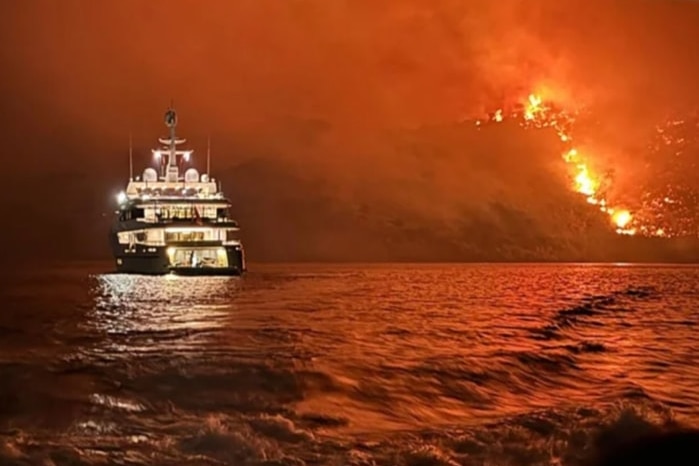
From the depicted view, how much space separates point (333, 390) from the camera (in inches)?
302

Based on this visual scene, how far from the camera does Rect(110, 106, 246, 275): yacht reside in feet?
131

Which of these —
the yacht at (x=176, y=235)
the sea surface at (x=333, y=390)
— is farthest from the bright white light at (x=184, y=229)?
the sea surface at (x=333, y=390)

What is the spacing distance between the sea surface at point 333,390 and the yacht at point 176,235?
24.0 m

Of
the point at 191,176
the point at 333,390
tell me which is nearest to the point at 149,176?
the point at 191,176

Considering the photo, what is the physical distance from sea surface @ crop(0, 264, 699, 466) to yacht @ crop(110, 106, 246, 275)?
24.0 meters

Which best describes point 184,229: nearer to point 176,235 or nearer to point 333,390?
point 176,235

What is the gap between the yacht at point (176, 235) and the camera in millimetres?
40062

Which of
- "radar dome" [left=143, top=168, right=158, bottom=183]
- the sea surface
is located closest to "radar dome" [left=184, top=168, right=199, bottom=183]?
"radar dome" [left=143, top=168, right=158, bottom=183]

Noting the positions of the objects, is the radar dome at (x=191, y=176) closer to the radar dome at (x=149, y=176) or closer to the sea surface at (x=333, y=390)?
the radar dome at (x=149, y=176)

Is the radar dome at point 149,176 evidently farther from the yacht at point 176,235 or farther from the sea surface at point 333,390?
the sea surface at point 333,390

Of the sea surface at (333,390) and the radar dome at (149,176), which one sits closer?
the sea surface at (333,390)

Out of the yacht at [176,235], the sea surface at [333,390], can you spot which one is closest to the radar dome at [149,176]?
the yacht at [176,235]

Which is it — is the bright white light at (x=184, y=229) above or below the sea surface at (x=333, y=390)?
above

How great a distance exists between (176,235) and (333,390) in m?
33.9
